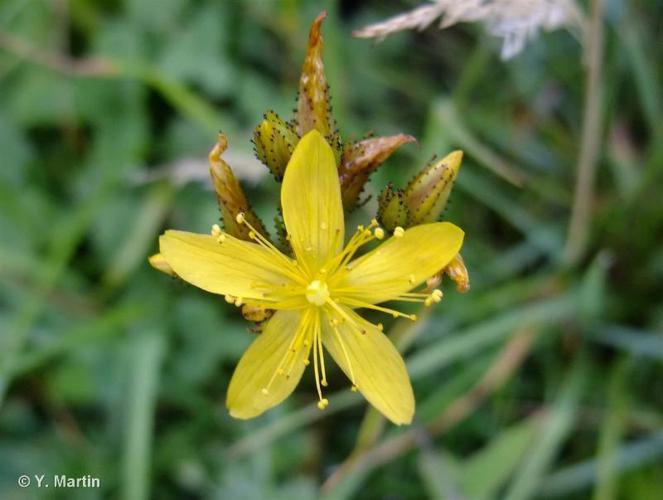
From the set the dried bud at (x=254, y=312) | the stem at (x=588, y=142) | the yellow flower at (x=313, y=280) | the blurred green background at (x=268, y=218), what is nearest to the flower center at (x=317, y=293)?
the yellow flower at (x=313, y=280)

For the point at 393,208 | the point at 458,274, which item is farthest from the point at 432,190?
the point at 458,274

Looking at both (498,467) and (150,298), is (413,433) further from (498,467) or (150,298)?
(150,298)

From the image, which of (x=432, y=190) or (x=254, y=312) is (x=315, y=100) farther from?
(x=254, y=312)

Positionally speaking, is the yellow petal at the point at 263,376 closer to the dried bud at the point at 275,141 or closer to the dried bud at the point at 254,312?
the dried bud at the point at 254,312

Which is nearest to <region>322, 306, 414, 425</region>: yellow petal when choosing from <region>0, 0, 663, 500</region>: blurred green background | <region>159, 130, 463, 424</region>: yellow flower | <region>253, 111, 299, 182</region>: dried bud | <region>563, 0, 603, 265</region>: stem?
<region>159, 130, 463, 424</region>: yellow flower

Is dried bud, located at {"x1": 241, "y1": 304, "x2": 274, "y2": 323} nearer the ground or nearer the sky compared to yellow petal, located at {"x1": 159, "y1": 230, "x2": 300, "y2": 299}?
nearer the ground

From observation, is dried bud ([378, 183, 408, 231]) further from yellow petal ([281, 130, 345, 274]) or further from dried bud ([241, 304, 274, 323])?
dried bud ([241, 304, 274, 323])

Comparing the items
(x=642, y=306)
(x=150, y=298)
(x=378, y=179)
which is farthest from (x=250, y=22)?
(x=642, y=306)
